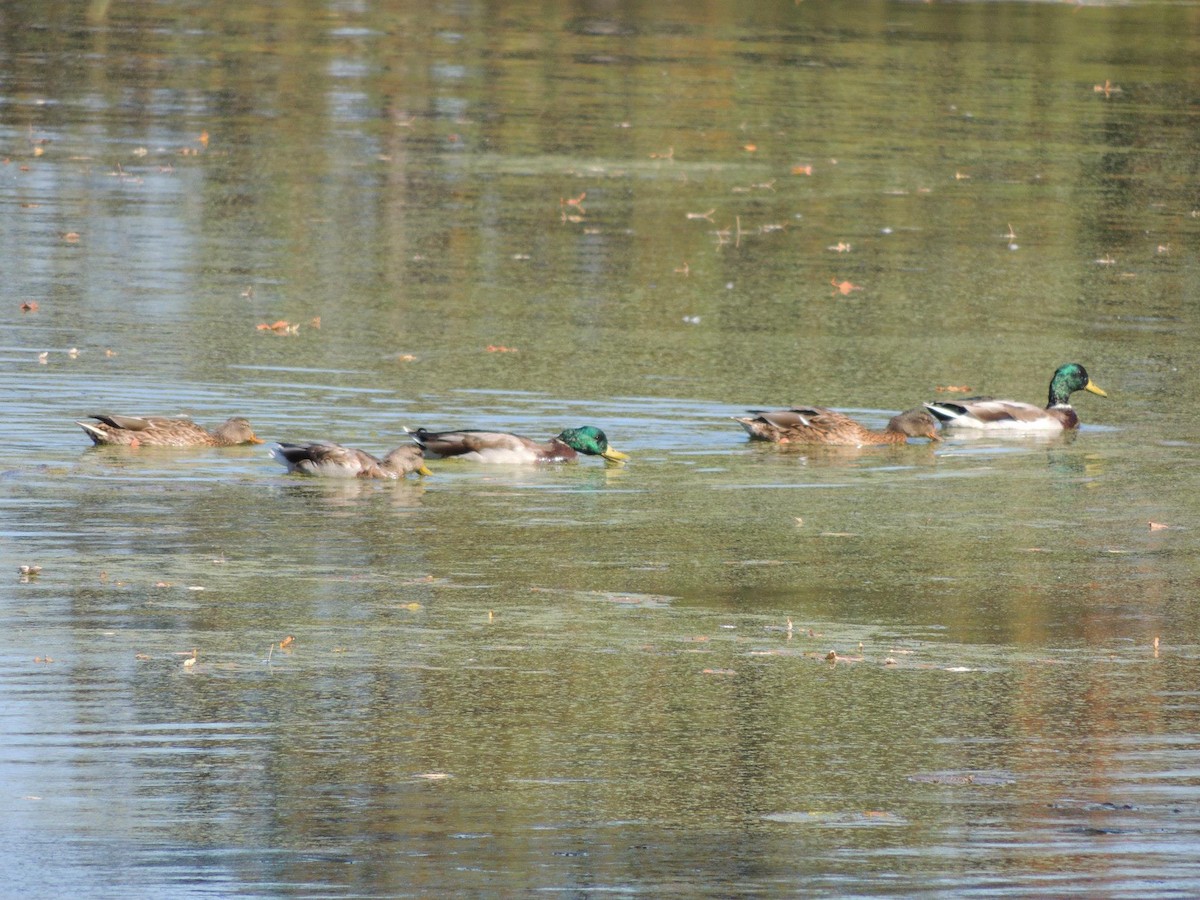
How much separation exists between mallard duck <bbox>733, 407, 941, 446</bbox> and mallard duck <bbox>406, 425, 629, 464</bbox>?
3.30 ft

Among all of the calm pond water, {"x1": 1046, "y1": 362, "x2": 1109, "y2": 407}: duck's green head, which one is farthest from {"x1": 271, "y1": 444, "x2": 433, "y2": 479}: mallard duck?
{"x1": 1046, "y1": 362, "x2": 1109, "y2": 407}: duck's green head

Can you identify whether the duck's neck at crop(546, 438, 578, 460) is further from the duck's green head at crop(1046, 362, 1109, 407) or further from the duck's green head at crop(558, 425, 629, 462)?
the duck's green head at crop(1046, 362, 1109, 407)

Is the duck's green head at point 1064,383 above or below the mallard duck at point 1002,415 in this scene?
above

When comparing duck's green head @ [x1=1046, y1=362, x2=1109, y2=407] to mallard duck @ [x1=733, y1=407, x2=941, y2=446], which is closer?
mallard duck @ [x1=733, y1=407, x2=941, y2=446]

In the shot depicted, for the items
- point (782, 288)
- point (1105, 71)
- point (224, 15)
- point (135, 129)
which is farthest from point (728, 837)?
point (224, 15)

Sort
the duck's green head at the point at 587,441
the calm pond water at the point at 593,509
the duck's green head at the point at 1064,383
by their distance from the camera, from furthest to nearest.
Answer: the duck's green head at the point at 1064,383 < the duck's green head at the point at 587,441 < the calm pond water at the point at 593,509

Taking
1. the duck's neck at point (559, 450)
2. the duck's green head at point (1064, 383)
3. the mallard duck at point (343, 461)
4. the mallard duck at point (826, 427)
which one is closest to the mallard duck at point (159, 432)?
the mallard duck at point (343, 461)

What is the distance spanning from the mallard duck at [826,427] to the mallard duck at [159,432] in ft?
9.34

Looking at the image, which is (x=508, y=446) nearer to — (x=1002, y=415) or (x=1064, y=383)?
(x=1002, y=415)

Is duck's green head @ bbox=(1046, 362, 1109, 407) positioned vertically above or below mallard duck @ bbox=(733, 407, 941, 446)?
above

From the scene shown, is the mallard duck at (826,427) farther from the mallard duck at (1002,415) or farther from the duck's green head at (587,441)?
the duck's green head at (587,441)

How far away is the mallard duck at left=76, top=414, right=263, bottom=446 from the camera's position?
12156 millimetres

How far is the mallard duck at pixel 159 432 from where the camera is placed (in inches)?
479

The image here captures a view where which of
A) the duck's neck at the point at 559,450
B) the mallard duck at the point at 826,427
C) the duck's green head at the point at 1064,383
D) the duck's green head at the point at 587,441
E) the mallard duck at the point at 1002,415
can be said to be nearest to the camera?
the duck's green head at the point at 587,441
